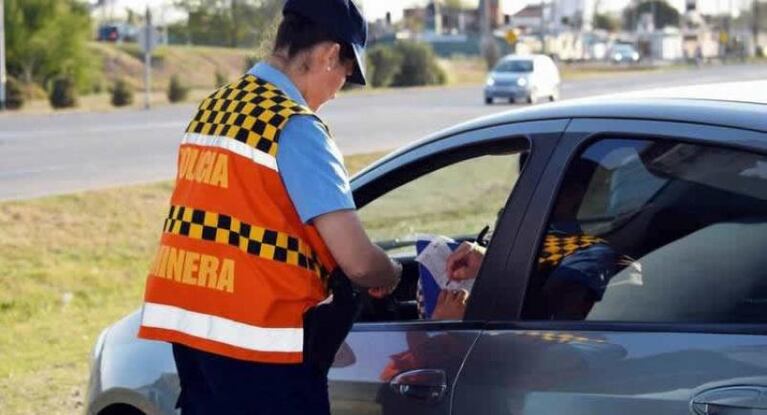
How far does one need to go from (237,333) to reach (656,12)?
13630cm

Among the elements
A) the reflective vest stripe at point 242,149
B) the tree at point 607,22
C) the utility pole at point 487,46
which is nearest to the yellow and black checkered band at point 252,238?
the reflective vest stripe at point 242,149

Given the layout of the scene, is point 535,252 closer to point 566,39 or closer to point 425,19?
point 566,39

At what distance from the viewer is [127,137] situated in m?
26.9

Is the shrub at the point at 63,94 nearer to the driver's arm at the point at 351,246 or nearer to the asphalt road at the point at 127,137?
the asphalt road at the point at 127,137

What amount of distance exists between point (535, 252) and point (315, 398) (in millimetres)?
651

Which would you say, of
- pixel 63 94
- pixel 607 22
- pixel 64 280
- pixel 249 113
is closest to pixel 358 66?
pixel 249 113

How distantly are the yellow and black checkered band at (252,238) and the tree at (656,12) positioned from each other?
5181 inches

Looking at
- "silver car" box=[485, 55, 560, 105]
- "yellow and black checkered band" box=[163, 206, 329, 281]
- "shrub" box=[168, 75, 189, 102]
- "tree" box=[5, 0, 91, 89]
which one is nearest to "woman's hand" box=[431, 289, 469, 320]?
"yellow and black checkered band" box=[163, 206, 329, 281]

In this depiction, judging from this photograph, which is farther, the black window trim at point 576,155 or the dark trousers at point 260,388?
the dark trousers at point 260,388

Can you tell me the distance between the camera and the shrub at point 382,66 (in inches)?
2408

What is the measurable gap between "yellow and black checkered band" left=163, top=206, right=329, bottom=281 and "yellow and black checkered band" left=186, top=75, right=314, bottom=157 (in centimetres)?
18

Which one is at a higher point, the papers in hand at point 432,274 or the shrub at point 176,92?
the papers in hand at point 432,274

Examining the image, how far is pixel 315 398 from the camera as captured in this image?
126 inches

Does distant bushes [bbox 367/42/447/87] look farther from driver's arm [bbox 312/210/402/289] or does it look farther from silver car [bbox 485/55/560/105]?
driver's arm [bbox 312/210/402/289]
